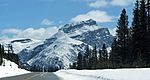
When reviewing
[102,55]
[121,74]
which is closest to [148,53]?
[121,74]

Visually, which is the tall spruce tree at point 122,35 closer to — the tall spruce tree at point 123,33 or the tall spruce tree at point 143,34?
the tall spruce tree at point 123,33

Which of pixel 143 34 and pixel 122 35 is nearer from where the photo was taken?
pixel 143 34

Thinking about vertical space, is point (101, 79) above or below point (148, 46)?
below

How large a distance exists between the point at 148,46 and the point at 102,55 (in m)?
105

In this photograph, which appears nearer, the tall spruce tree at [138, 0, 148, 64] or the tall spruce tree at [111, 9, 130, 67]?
the tall spruce tree at [138, 0, 148, 64]

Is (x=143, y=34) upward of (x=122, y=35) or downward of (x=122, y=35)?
downward

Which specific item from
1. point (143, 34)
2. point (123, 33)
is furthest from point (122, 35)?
point (143, 34)

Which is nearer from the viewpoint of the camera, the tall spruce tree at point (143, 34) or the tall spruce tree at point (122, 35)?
the tall spruce tree at point (143, 34)

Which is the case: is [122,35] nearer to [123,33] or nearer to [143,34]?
[123,33]

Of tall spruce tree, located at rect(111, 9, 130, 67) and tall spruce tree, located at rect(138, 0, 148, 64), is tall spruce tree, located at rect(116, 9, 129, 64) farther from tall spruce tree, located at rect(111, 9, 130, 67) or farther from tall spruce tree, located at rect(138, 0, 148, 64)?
tall spruce tree, located at rect(138, 0, 148, 64)

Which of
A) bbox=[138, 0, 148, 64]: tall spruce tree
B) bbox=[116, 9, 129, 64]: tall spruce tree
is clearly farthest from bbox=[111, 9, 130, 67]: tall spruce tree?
bbox=[138, 0, 148, 64]: tall spruce tree

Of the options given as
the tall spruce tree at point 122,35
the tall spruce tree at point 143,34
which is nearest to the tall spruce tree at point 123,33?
the tall spruce tree at point 122,35

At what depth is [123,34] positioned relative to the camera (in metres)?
122

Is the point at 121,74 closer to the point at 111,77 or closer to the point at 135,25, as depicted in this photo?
the point at 111,77
